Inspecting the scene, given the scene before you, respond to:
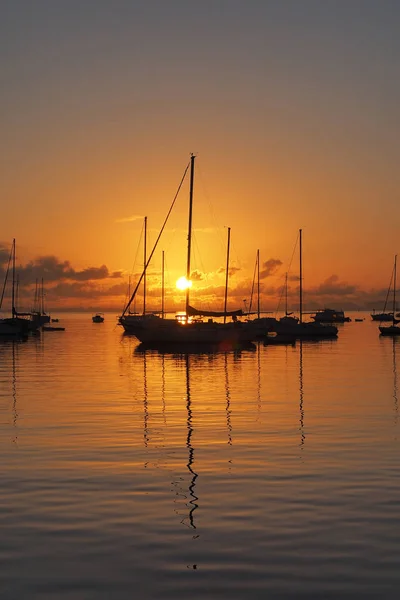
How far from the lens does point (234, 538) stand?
39.4ft

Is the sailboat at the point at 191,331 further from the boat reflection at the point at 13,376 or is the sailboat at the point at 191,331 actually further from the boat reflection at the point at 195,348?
the boat reflection at the point at 13,376

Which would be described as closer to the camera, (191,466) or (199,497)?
(199,497)

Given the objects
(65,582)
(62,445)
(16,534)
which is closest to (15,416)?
(62,445)

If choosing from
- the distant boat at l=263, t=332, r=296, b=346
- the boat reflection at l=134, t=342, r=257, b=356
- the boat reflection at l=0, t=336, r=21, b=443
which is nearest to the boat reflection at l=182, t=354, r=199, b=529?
the boat reflection at l=0, t=336, r=21, b=443

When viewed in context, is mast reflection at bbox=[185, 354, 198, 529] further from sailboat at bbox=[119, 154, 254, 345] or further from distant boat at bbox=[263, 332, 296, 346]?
distant boat at bbox=[263, 332, 296, 346]

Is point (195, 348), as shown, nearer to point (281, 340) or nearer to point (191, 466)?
point (281, 340)

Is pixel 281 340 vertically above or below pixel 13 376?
above

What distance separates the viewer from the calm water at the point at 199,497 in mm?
10250

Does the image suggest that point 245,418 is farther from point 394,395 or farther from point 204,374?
point 204,374

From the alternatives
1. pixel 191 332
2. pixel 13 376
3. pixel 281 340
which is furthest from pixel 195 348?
pixel 13 376

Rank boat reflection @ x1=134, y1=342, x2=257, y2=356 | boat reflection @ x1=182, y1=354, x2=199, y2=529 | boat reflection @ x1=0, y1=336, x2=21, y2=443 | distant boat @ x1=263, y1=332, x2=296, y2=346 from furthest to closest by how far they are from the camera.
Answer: distant boat @ x1=263, y1=332, x2=296, y2=346 → boat reflection @ x1=134, y1=342, x2=257, y2=356 → boat reflection @ x1=0, y1=336, x2=21, y2=443 → boat reflection @ x1=182, y1=354, x2=199, y2=529

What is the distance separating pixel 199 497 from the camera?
49.3 feet

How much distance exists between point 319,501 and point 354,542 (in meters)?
2.74

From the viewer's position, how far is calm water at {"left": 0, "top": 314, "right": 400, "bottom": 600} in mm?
10250
